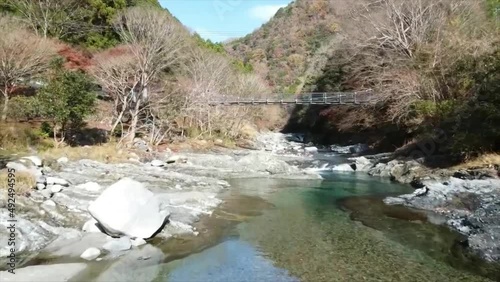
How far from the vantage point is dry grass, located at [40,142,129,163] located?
1770 cm

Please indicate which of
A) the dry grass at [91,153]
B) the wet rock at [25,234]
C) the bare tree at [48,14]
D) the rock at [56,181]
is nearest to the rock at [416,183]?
the dry grass at [91,153]

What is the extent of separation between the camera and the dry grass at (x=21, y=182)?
33.4 feet

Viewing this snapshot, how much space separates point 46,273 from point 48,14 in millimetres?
30823

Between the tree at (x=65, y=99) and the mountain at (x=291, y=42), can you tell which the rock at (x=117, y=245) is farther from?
the mountain at (x=291, y=42)

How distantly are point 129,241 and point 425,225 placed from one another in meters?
7.53

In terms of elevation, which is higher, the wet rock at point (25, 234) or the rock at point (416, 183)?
the wet rock at point (25, 234)

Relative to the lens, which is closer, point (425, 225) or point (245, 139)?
point (425, 225)

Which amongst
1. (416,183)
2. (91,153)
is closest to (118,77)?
(91,153)

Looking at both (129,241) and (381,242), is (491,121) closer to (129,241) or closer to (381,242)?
(381,242)

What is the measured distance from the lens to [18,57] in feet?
73.1

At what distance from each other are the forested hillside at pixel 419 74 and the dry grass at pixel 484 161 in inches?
17.5

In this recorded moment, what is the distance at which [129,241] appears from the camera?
859cm

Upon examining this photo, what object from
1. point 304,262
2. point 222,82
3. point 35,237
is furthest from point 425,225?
point 222,82

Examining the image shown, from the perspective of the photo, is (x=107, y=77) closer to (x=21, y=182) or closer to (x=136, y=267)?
(x=21, y=182)
